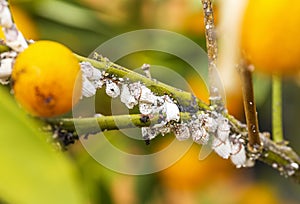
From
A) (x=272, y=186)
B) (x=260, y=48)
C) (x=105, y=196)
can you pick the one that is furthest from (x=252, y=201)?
(x=260, y=48)

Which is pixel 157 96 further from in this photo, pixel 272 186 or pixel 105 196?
pixel 272 186

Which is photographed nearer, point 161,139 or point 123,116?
point 123,116

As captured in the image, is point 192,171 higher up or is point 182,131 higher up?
point 192,171

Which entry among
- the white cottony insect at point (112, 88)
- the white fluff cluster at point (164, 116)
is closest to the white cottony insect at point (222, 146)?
the white fluff cluster at point (164, 116)

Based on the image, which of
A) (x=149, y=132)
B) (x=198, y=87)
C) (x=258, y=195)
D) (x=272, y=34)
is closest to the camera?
(x=149, y=132)

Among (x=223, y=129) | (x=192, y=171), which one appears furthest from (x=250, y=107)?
(x=192, y=171)

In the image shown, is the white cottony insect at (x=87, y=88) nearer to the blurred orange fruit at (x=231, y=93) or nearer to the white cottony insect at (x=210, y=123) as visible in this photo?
the white cottony insect at (x=210, y=123)

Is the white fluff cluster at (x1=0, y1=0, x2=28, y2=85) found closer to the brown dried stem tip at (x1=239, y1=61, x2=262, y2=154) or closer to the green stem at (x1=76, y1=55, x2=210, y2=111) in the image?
the green stem at (x1=76, y1=55, x2=210, y2=111)

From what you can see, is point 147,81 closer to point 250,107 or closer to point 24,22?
point 250,107
